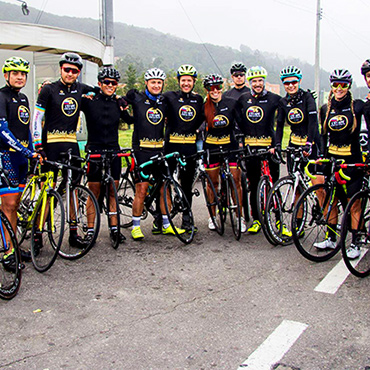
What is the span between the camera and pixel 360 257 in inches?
213

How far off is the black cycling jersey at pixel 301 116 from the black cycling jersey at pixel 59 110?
283 cm

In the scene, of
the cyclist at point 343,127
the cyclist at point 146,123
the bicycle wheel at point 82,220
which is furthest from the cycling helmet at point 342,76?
the bicycle wheel at point 82,220

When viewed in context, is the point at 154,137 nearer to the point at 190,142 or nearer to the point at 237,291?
the point at 190,142

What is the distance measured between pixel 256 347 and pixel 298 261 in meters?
2.18

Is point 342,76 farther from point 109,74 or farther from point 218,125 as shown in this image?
point 109,74

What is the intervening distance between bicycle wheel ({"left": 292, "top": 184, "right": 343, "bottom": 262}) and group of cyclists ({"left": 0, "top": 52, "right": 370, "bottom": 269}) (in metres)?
0.08

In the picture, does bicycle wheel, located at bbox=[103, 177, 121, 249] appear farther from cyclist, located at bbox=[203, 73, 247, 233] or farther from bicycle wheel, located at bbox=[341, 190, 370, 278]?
bicycle wheel, located at bbox=[341, 190, 370, 278]

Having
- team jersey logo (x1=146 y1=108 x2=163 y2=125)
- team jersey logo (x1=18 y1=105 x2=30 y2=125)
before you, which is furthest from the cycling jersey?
team jersey logo (x1=146 y1=108 x2=163 y2=125)

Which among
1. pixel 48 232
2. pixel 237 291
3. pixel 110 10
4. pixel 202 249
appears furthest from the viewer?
pixel 110 10

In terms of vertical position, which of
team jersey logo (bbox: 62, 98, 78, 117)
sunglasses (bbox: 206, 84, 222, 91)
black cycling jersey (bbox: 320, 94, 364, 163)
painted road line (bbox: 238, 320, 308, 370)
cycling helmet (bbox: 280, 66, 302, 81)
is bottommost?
painted road line (bbox: 238, 320, 308, 370)

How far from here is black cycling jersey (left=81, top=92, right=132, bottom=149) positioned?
19.7 feet

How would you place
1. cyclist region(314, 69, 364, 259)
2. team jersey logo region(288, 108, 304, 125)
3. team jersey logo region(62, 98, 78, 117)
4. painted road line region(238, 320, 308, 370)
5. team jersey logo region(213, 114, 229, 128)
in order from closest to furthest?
painted road line region(238, 320, 308, 370)
cyclist region(314, 69, 364, 259)
team jersey logo region(62, 98, 78, 117)
team jersey logo region(288, 108, 304, 125)
team jersey logo region(213, 114, 229, 128)

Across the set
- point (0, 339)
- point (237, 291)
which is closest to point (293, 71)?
point (237, 291)

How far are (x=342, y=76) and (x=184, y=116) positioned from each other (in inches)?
86.4
